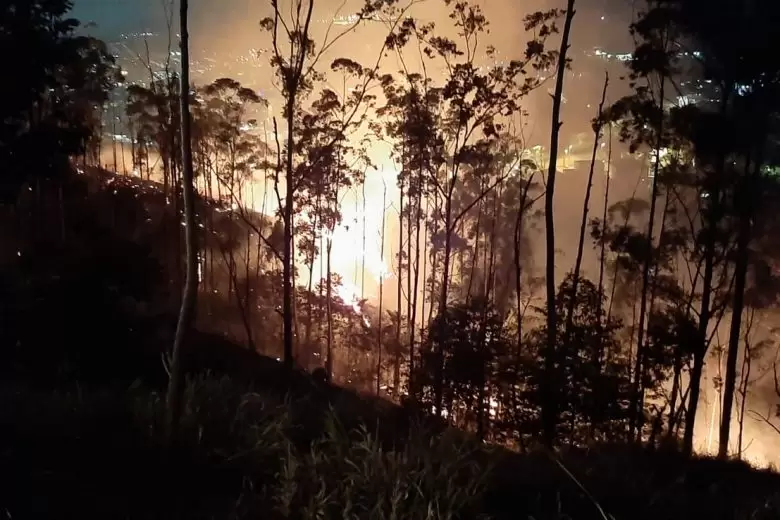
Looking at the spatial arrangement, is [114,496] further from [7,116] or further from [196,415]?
[7,116]

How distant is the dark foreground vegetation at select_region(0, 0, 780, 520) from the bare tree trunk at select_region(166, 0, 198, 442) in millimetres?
39

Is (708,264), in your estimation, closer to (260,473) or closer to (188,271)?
(260,473)

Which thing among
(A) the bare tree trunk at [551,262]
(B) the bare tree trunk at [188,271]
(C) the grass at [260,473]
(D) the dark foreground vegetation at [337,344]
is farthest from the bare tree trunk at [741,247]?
(B) the bare tree trunk at [188,271]

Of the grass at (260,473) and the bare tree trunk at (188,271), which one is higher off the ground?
the bare tree trunk at (188,271)

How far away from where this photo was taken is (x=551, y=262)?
13.3 meters

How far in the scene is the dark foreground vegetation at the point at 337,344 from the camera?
4.52m

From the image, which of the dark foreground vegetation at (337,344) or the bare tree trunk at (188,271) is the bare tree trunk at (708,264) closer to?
the dark foreground vegetation at (337,344)

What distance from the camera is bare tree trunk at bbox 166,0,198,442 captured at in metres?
4.71

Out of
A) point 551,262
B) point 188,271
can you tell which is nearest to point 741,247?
point 551,262

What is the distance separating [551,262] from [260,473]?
965 centimetres

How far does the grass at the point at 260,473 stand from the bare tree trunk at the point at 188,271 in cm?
29

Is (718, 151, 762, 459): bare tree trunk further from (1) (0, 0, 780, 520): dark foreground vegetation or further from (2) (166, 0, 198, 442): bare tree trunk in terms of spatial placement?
(2) (166, 0, 198, 442): bare tree trunk

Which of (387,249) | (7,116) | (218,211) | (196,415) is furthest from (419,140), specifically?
(387,249)

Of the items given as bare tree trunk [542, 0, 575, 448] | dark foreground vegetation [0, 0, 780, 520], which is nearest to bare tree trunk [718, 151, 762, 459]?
dark foreground vegetation [0, 0, 780, 520]
